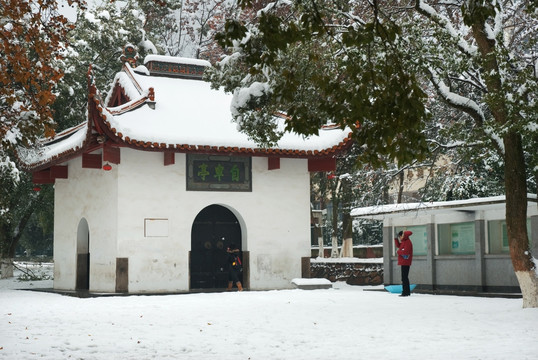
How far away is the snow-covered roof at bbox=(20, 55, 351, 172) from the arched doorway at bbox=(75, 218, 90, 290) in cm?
216

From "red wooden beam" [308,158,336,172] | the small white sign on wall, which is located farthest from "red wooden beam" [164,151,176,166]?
"red wooden beam" [308,158,336,172]

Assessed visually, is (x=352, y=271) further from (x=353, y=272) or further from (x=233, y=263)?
(x=233, y=263)

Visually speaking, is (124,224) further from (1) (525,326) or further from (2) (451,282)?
(1) (525,326)

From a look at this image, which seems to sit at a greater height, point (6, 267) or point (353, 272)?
point (6, 267)

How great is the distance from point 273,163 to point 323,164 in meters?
1.49

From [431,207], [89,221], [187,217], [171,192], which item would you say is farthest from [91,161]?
[431,207]

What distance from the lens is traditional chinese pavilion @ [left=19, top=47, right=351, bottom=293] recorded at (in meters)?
18.2

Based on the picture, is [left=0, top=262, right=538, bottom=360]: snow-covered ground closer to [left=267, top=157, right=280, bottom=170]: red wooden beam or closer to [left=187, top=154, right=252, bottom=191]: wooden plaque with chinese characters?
[left=187, top=154, right=252, bottom=191]: wooden plaque with chinese characters

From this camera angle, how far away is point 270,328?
34.8ft

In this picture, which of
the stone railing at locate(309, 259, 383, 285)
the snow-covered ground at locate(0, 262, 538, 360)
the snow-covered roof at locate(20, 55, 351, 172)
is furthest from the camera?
the stone railing at locate(309, 259, 383, 285)

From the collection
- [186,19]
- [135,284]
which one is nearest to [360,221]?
[186,19]

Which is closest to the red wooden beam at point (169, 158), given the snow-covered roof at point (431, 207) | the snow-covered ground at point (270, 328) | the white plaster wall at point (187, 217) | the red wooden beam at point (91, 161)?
the white plaster wall at point (187, 217)

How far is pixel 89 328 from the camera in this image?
1048 cm

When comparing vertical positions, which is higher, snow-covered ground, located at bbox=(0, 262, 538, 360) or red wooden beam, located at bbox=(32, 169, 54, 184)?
red wooden beam, located at bbox=(32, 169, 54, 184)
